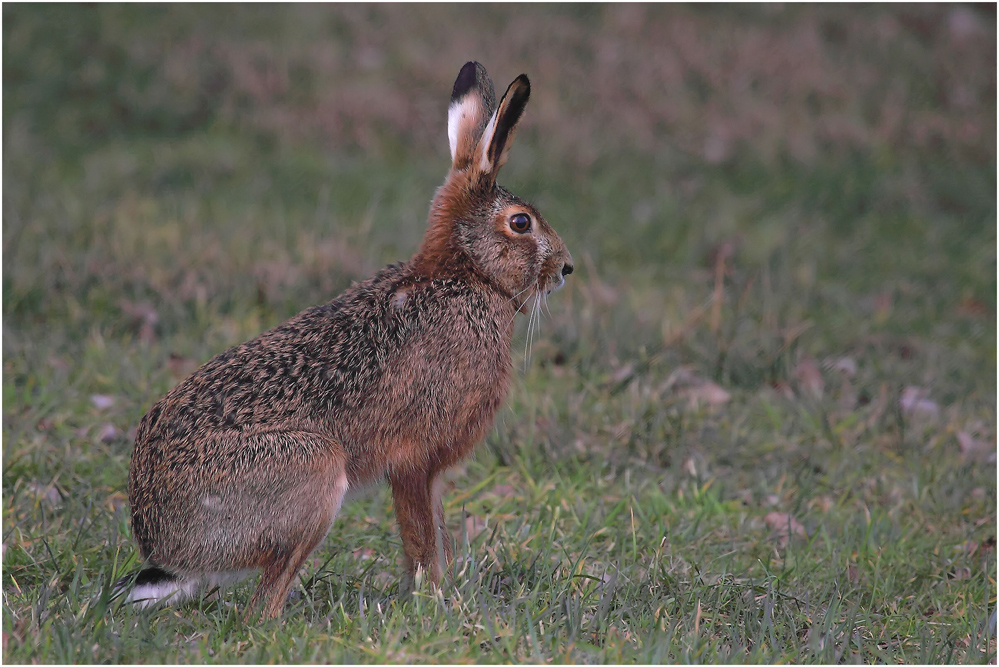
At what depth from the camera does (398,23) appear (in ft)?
39.9

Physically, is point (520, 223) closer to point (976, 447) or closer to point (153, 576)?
point (153, 576)

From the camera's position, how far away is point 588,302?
23.8 feet

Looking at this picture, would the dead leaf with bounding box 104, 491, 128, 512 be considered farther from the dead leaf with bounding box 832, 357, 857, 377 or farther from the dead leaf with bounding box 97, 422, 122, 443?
the dead leaf with bounding box 832, 357, 857, 377

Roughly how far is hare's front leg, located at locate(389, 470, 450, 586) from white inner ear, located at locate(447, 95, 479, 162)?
1447 mm

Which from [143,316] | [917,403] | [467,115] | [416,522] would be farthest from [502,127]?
[917,403]

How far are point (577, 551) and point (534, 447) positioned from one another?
3.31 feet

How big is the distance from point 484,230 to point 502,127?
1.53ft

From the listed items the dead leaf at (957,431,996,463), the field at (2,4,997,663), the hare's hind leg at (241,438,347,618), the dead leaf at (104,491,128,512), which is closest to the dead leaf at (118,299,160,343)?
the field at (2,4,997,663)

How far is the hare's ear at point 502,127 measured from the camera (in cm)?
405

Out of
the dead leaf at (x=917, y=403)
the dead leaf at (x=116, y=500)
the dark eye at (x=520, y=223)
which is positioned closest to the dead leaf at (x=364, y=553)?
the dead leaf at (x=116, y=500)

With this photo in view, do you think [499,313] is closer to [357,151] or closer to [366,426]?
[366,426]

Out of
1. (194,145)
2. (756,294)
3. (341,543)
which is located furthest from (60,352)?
(756,294)

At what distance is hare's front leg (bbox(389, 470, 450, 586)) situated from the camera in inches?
160

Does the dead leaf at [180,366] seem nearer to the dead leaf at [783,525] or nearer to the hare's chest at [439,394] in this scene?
the hare's chest at [439,394]
